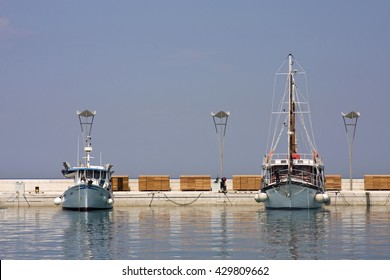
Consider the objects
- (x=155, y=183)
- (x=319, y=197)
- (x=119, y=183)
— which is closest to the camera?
(x=319, y=197)

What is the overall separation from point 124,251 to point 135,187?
42215 mm

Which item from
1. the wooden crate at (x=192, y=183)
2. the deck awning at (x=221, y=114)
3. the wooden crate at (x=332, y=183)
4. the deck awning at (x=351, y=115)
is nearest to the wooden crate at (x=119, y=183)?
A: the wooden crate at (x=192, y=183)

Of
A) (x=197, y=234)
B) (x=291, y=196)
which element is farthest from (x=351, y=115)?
(x=197, y=234)

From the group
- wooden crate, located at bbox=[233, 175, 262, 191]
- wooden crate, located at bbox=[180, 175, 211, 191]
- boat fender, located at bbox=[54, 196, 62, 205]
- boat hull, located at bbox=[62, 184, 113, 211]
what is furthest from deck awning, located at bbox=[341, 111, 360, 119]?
boat fender, located at bbox=[54, 196, 62, 205]

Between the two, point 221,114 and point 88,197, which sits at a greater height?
point 221,114

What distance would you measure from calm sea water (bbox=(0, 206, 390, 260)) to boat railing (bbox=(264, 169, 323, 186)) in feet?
8.99

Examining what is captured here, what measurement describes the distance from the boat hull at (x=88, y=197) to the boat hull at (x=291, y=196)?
12.6 metres

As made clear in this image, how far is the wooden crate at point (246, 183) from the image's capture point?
7012 cm

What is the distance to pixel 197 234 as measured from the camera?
40.2m

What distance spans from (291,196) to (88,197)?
1584 cm

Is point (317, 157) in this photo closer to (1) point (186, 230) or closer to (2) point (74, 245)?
(1) point (186, 230)

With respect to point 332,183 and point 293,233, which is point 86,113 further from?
point 293,233
